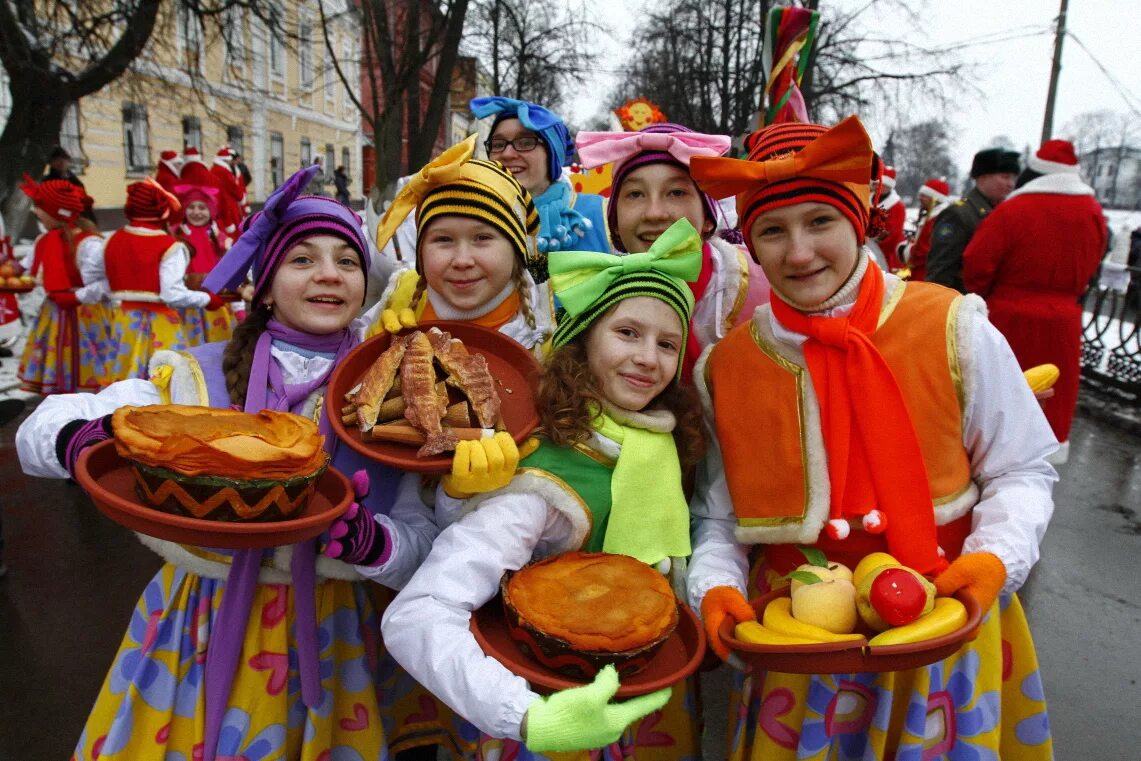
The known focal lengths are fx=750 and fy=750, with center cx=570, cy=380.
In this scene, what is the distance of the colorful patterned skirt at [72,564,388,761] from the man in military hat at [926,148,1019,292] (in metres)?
5.22

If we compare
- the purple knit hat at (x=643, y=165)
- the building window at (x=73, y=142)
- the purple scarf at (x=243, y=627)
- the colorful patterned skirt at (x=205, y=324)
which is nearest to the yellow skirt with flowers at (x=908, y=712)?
the purple scarf at (x=243, y=627)

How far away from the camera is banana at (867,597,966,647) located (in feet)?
4.33

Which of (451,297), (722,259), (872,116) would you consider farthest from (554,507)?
(872,116)

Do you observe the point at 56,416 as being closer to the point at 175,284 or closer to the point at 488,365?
the point at 488,365

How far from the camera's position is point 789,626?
4.71 feet

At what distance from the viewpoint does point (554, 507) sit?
5.87 feet

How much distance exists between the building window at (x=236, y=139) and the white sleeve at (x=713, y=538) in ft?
79.8

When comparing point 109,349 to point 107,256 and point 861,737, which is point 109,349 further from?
point 861,737

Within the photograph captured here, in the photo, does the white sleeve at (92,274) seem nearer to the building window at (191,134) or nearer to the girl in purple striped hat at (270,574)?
the girl in purple striped hat at (270,574)

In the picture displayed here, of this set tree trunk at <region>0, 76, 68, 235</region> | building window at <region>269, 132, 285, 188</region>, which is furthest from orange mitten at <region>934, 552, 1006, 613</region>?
building window at <region>269, 132, 285, 188</region>

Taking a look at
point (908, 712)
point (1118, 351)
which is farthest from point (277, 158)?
point (908, 712)

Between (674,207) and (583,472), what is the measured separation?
1.11m

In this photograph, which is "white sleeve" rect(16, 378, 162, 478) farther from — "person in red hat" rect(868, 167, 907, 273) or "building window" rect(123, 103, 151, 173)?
"building window" rect(123, 103, 151, 173)

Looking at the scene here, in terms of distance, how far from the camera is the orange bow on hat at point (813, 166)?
1.62 metres
